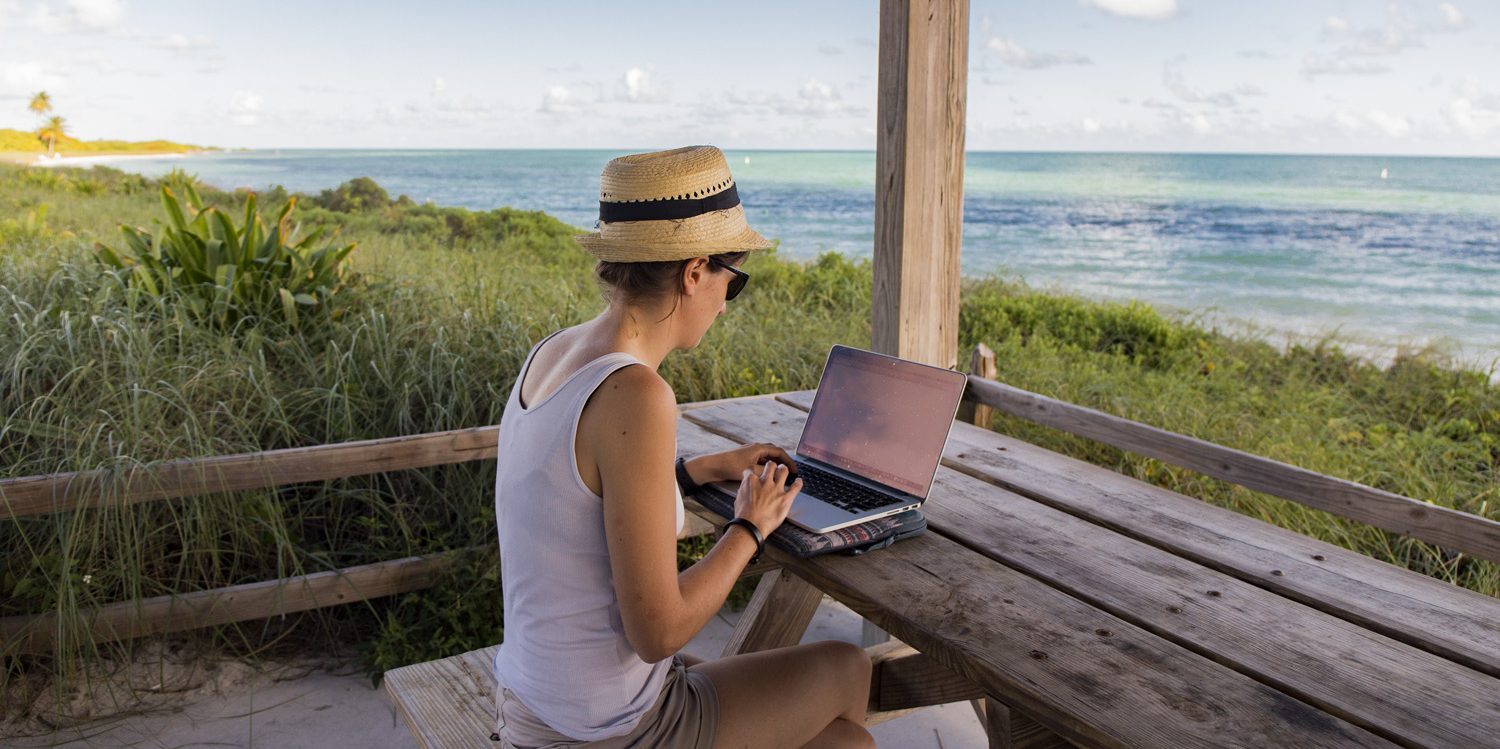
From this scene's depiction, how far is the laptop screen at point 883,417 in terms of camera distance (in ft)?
6.84

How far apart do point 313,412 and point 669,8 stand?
132 feet

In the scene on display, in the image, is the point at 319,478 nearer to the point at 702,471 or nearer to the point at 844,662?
the point at 702,471

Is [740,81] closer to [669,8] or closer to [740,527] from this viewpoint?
[669,8]

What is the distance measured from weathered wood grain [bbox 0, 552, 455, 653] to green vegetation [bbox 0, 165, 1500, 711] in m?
0.07

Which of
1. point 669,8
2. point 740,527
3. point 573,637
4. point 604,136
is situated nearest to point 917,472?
point 740,527

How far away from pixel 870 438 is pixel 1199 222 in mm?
36259

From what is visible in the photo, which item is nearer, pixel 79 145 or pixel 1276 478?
pixel 1276 478

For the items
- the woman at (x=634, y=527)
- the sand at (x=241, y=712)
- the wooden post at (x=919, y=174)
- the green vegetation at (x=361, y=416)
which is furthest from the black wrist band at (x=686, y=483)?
the green vegetation at (x=361, y=416)

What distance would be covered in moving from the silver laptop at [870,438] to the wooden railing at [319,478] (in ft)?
3.78

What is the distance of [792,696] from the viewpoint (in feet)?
5.74

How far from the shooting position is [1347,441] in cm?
573

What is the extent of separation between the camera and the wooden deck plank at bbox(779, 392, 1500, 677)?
166 cm

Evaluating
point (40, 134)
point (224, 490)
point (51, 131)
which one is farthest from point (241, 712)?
A: point (40, 134)

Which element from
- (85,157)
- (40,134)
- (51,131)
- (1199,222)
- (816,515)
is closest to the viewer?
(816,515)
